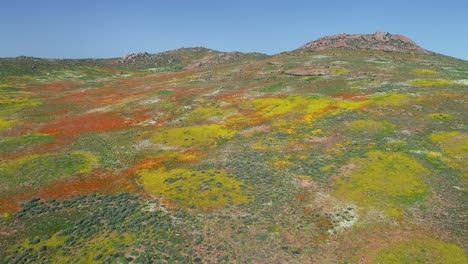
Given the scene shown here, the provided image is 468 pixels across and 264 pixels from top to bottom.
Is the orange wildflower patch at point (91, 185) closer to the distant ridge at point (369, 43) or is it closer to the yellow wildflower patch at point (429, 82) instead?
the yellow wildflower patch at point (429, 82)

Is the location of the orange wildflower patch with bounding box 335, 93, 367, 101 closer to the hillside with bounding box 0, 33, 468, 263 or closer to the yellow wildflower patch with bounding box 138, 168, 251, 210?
the hillside with bounding box 0, 33, 468, 263

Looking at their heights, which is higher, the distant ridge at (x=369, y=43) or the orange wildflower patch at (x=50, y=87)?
the distant ridge at (x=369, y=43)

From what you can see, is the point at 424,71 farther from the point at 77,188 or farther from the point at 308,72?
the point at 77,188

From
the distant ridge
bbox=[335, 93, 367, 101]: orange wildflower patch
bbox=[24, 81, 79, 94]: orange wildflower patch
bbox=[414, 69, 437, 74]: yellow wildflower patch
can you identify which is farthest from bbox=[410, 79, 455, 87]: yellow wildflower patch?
bbox=[24, 81, 79, 94]: orange wildflower patch

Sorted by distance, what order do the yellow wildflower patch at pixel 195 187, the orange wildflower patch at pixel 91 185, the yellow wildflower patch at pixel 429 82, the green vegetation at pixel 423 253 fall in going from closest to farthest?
the green vegetation at pixel 423 253 → the yellow wildflower patch at pixel 195 187 → the orange wildflower patch at pixel 91 185 → the yellow wildflower patch at pixel 429 82

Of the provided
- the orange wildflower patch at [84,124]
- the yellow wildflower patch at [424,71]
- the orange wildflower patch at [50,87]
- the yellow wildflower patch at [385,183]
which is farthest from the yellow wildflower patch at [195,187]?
the orange wildflower patch at [50,87]

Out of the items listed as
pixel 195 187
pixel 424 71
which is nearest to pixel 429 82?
pixel 424 71

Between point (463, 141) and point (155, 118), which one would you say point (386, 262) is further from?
point (155, 118)

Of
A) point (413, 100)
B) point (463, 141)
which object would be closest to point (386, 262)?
point (463, 141)
